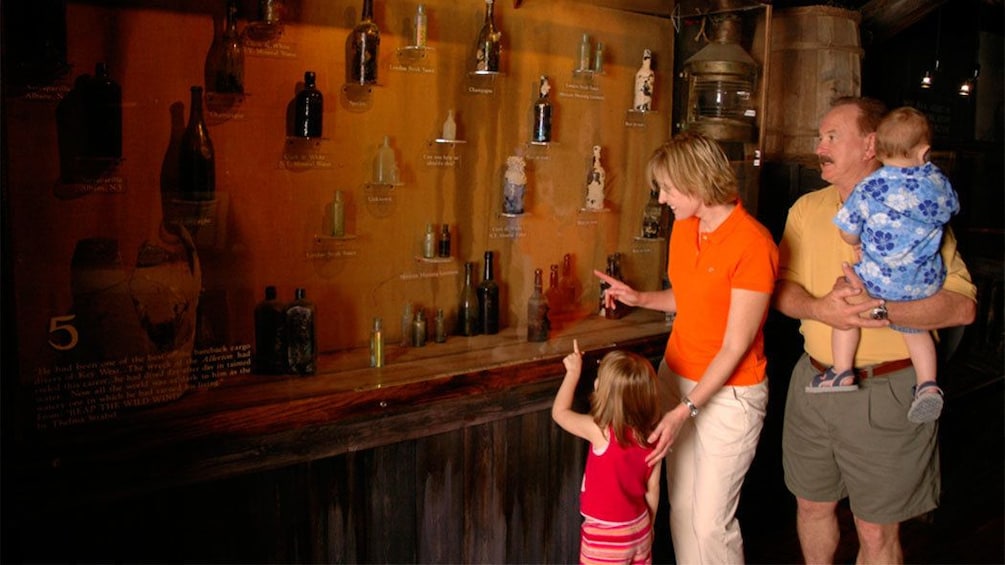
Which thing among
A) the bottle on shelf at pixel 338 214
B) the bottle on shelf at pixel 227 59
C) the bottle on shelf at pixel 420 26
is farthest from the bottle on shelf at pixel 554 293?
the bottle on shelf at pixel 227 59

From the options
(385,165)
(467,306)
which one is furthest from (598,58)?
(467,306)

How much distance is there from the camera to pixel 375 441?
261 centimetres

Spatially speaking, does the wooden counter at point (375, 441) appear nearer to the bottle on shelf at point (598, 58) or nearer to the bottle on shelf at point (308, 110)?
the bottle on shelf at point (308, 110)

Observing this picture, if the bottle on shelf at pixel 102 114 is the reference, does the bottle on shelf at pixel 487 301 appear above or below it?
below

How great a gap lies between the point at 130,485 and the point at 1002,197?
7.99 metres

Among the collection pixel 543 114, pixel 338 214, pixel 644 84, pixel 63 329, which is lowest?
pixel 63 329

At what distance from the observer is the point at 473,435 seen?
2869 millimetres

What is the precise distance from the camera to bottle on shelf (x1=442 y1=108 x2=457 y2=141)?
3.33 metres

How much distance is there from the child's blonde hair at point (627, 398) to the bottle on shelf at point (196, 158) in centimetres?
141

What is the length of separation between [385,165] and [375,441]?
3.62ft

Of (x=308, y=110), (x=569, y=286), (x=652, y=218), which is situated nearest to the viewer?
(x=308, y=110)

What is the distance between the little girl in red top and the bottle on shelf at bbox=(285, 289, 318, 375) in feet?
2.79

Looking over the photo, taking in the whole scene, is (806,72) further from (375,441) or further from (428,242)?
(375,441)

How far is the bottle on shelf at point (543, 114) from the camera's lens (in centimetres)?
354
